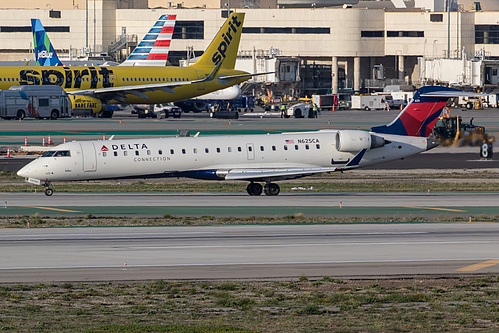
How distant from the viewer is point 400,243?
1196 inches

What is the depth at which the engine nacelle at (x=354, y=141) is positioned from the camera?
44.4 m

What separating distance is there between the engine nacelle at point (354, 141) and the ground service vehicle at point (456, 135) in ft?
86.7

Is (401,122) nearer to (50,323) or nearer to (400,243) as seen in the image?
(400,243)

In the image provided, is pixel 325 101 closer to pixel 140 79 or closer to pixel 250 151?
pixel 140 79

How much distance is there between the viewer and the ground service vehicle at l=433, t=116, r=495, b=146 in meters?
70.1

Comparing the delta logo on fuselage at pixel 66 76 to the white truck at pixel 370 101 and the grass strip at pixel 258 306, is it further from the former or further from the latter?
the grass strip at pixel 258 306

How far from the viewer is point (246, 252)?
93.2 ft

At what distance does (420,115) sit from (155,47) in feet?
226

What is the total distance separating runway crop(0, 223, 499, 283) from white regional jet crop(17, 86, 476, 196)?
9602 mm

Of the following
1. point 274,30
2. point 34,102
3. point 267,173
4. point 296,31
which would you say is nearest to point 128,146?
point 267,173

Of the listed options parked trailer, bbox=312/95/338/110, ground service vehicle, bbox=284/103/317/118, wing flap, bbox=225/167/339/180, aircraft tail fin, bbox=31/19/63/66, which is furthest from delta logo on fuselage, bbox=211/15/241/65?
wing flap, bbox=225/167/339/180

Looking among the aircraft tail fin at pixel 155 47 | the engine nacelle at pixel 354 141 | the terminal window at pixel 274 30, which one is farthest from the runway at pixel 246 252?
the terminal window at pixel 274 30

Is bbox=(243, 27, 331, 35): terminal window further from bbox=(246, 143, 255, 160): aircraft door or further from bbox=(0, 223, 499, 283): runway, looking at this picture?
bbox=(0, 223, 499, 283): runway

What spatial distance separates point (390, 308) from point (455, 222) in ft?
51.6
